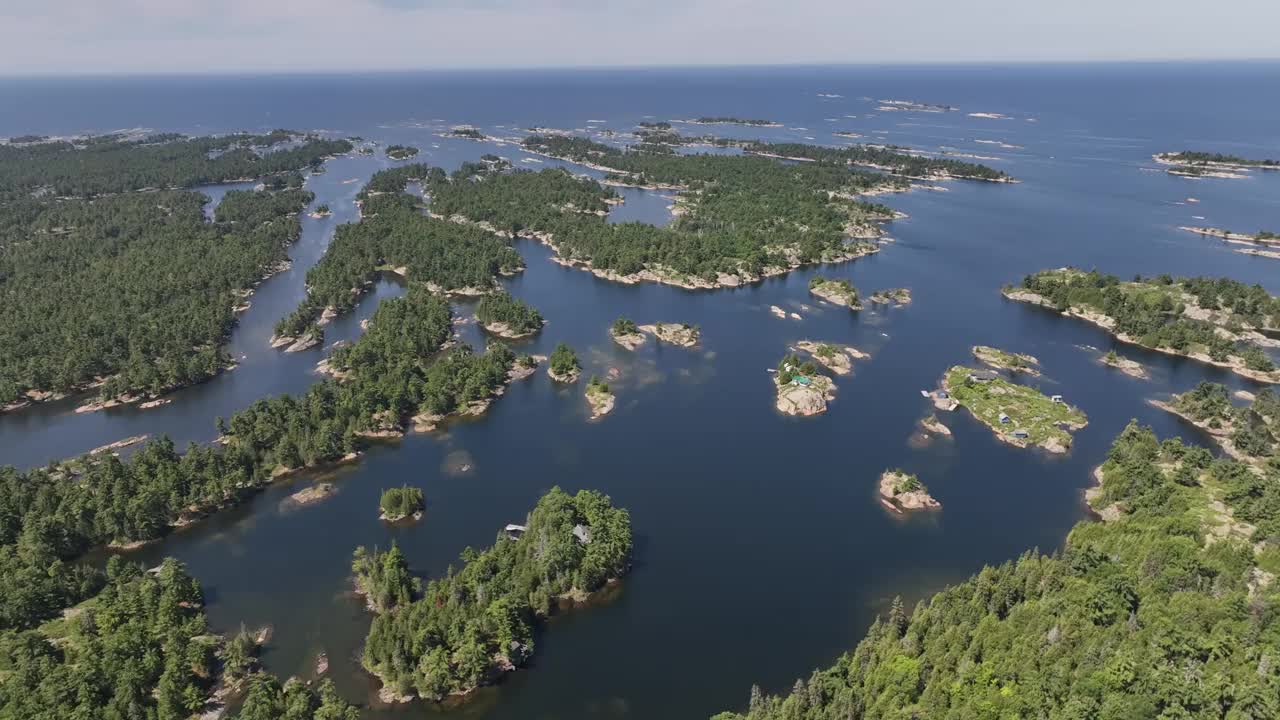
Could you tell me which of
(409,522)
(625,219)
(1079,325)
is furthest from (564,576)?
(625,219)

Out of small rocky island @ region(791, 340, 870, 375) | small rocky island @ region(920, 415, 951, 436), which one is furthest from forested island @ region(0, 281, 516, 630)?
small rocky island @ region(920, 415, 951, 436)

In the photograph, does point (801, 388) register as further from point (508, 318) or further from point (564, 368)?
point (508, 318)

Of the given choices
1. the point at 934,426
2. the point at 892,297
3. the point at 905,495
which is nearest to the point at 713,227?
the point at 892,297

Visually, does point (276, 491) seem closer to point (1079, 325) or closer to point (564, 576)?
point (564, 576)

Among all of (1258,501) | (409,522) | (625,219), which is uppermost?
(625,219)

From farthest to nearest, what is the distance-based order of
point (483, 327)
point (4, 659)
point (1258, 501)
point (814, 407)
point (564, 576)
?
1. point (483, 327)
2. point (814, 407)
3. point (1258, 501)
4. point (564, 576)
5. point (4, 659)
